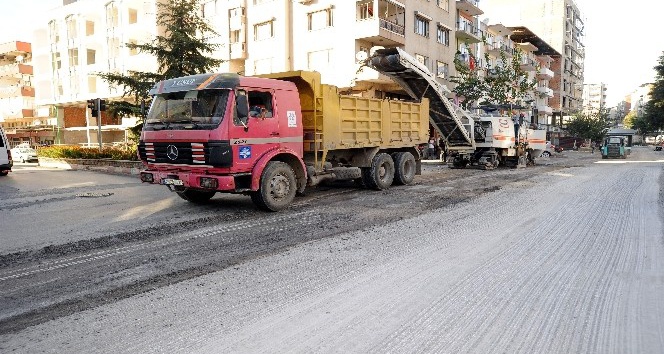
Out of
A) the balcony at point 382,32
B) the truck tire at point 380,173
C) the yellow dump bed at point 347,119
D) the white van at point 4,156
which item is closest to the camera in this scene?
the yellow dump bed at point 347,119

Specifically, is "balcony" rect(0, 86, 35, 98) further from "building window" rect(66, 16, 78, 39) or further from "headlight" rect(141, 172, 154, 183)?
"headlight" rect(141, 172, 154, 183)

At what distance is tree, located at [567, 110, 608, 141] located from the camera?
211ft

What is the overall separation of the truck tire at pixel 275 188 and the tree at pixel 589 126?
66407 millimetres

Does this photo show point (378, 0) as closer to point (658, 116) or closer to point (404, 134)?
point (404, 134)

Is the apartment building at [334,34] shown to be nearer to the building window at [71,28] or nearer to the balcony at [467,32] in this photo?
the balcony at [467,32]

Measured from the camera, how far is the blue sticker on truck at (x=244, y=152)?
828 centimetres

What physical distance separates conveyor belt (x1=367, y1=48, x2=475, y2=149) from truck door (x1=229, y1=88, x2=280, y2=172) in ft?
21.4

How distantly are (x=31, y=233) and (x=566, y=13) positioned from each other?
283 ft

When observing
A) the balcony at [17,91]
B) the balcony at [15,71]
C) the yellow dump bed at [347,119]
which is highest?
the balcony at [15,71]

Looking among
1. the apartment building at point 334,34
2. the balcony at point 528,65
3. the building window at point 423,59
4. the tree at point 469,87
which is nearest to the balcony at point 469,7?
the apartment building at point 334,34

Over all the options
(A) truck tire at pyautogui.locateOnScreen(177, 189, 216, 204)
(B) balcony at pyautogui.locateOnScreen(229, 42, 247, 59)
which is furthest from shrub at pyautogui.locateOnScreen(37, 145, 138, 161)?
(B) balcony at pyautogui.locateOnScreen(229, 42, 247, 59)

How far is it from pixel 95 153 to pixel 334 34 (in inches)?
645

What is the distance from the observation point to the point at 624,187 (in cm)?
1302

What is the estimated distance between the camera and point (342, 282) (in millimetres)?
4766
